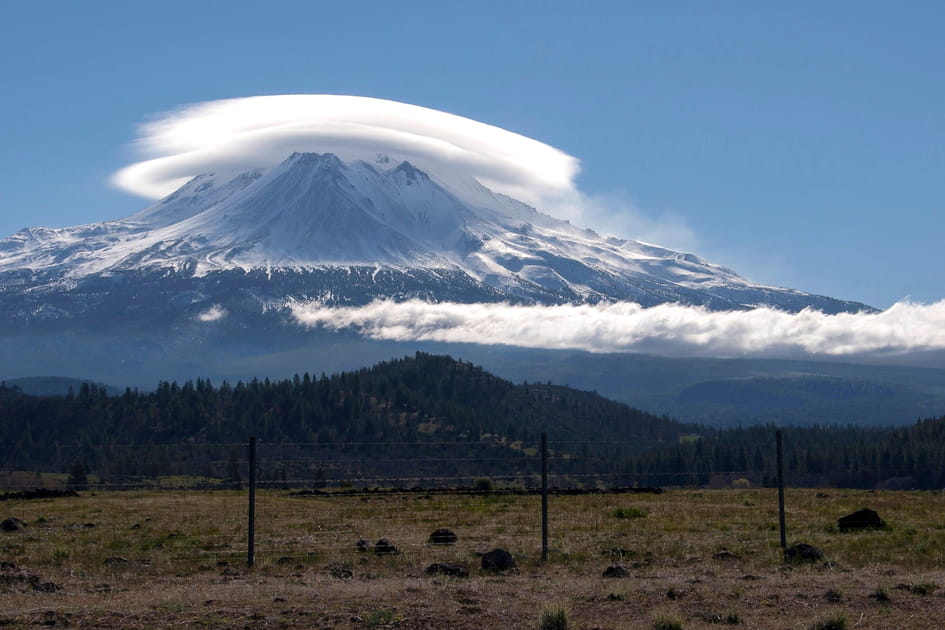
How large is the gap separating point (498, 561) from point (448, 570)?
53.4 inches

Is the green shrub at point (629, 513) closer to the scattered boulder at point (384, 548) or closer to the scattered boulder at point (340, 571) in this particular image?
the scattered boulder at point (384, 548)

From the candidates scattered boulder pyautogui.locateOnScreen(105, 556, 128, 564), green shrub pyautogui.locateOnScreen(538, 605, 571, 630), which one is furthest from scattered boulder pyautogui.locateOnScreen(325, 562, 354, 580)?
green shrub pyautogui.locateOnScreen(538, 605, 571, 630)

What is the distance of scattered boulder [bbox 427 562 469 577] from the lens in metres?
24.0

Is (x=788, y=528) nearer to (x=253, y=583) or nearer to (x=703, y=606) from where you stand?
(x=703, y=606)

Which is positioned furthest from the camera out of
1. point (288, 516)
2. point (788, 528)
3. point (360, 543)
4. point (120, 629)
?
point (288, 516)

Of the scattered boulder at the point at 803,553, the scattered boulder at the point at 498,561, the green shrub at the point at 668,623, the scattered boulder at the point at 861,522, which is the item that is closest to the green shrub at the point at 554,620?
the green shrub at the point at 668,623

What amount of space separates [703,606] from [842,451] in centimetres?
13228

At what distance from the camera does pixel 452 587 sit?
22359 mm

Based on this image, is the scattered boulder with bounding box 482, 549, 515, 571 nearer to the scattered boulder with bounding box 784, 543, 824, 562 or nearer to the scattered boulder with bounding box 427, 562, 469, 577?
the scattered boulder with bounding box 427, 562, 469, 577

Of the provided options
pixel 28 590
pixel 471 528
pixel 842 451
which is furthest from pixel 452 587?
pixel 842 451

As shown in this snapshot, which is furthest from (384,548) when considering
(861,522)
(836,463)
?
(836,463)

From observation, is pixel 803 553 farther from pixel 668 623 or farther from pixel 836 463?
pixel 836 463

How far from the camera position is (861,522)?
104 ft

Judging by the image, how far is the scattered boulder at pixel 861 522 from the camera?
31453 mm
